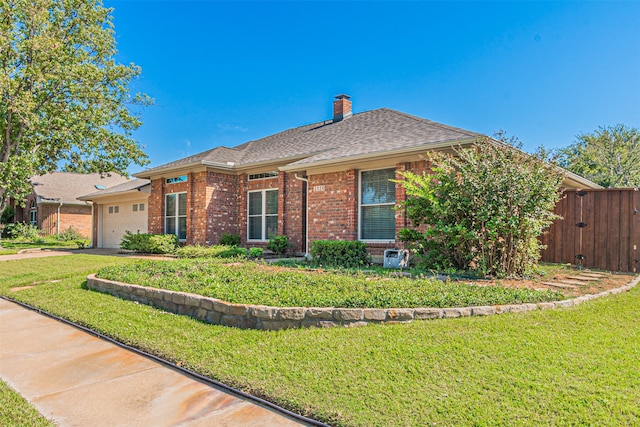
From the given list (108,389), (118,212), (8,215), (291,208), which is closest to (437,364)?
(108,389)

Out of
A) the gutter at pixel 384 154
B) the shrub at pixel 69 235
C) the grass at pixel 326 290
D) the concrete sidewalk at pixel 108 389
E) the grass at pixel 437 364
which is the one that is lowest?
the shrub at pixel 69 235

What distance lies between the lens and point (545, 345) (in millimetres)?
4188

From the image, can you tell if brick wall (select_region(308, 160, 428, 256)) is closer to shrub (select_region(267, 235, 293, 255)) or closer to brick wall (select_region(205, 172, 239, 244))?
shrub (select_region(267, 235, 293, 255))

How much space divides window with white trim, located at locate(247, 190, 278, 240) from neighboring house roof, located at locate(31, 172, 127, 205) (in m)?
17.4

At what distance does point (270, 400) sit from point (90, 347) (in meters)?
2.83

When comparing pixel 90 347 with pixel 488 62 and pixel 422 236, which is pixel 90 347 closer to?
pixel 422 236

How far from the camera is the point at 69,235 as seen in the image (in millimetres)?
28203

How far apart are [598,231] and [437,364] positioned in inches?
302

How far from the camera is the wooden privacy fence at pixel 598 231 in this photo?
357 inches

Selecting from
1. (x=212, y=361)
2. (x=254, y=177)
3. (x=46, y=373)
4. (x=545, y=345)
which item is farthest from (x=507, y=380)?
(x=254, y=177)

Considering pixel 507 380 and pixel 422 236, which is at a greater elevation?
pixel 422 236

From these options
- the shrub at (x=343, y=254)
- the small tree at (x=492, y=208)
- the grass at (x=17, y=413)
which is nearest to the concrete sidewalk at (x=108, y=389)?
the grass at (x=17, y=413)

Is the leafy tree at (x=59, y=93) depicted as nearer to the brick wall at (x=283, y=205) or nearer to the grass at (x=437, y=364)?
the brick wall at (x=283, y=205)

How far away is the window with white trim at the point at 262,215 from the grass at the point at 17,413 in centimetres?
1058
